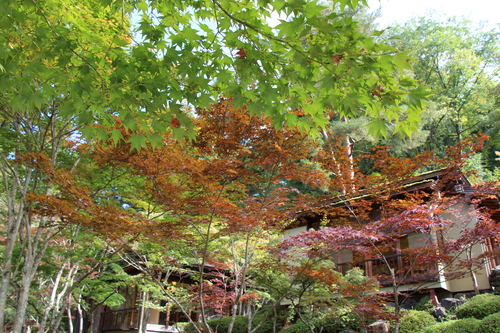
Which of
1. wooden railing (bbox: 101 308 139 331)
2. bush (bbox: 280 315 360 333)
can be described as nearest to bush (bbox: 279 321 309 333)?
bush (bbox: 280 315 360 333)

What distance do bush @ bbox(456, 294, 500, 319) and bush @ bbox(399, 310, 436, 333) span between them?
725 mm

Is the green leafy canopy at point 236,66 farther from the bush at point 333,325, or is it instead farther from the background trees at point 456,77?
the background trees at point 456,77

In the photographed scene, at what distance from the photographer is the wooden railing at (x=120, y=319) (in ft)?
59.7

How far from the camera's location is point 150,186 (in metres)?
6.64

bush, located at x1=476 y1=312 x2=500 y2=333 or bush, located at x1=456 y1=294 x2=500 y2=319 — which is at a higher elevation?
bush, located at x1=456 y1=294 x2=500 y2=319

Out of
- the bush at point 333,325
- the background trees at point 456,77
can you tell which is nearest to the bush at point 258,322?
the bush at point 333,325

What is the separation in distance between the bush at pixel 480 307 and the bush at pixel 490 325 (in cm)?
85

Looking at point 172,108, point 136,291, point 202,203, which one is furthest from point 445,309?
point 136,291

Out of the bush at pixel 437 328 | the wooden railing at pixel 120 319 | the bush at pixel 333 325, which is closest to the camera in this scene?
the bush at pixel 437 328

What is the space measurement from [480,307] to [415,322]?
1.53m

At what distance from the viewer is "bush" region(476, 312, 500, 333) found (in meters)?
7.31

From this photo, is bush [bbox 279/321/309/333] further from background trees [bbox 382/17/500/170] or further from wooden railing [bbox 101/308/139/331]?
background trees [bbox 382/17/500/170]

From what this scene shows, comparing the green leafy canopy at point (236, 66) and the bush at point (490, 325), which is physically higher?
the green leafy canopy at point (236, 66)

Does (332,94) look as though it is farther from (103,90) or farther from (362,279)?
(362,279)
